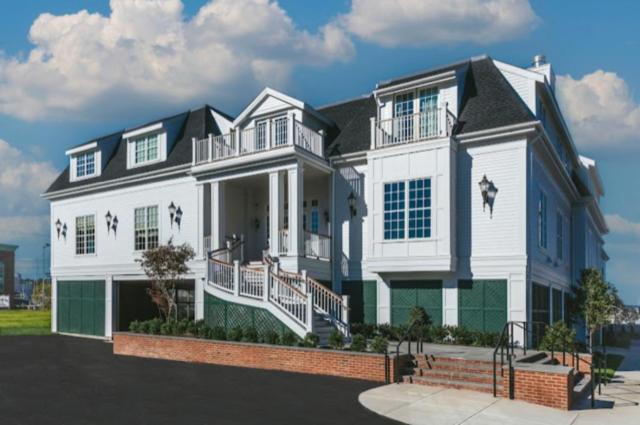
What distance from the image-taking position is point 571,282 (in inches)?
984

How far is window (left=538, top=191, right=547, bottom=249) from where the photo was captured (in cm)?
1789

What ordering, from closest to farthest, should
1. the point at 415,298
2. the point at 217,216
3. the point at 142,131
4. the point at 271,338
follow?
the point at 271,338 < the point at 415,298 < the point at 217,216 < the point at 142,131

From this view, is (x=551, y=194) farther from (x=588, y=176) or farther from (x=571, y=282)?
(x=588, y=176)

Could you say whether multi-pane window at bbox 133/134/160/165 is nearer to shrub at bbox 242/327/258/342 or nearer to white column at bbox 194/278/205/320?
white column at bbox 194/278/205/320

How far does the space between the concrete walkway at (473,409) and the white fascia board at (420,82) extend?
10316 mm

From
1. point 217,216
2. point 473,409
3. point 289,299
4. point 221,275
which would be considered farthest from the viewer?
point 217,216

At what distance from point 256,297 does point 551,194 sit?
1186 cm

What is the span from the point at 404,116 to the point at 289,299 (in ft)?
23.4

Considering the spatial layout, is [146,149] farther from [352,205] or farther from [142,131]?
[352,205]

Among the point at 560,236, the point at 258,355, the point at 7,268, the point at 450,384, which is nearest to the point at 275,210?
the point at 258,355

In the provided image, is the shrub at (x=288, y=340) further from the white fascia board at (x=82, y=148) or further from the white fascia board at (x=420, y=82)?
the white fascia board at (x=82, y=148)

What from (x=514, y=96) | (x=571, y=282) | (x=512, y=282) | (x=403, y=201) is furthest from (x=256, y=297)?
(x=571, y=282)

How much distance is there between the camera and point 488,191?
1658 centimetres

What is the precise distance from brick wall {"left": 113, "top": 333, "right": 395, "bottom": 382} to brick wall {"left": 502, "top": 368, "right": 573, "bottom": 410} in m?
2.81
